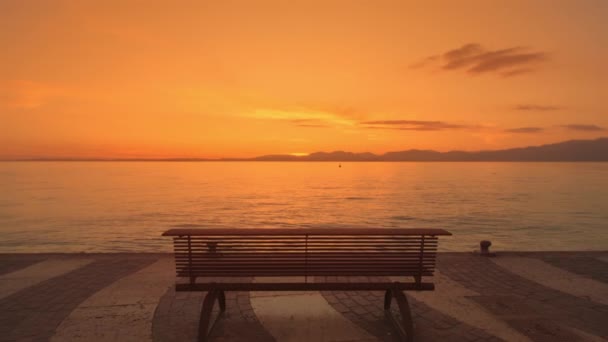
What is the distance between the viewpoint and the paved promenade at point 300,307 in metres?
4.53

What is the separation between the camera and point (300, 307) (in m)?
5.37

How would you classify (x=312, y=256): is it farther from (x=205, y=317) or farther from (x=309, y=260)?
(x=205, y=317)

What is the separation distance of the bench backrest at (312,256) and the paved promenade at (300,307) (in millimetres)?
897

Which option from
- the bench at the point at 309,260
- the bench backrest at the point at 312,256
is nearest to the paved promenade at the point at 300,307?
the bench at the point at 309,260

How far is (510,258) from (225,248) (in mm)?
6998

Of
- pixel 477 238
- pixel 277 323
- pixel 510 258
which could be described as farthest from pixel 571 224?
pixel 277 323

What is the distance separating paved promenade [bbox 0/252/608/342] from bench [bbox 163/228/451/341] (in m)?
0.71

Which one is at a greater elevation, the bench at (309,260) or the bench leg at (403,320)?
the bench at (309,260)

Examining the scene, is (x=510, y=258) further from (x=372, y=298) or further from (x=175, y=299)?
(x=175, y=299)

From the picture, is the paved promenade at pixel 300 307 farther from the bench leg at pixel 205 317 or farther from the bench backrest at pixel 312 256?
the bench backrest at pixel 312 256

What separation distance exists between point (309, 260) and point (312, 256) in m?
0.06

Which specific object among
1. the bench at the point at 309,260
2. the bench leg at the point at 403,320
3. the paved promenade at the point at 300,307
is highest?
the bench at the point at 309,260

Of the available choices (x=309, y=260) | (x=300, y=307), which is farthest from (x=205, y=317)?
(x=300, y=307)

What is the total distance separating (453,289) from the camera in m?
6.06
